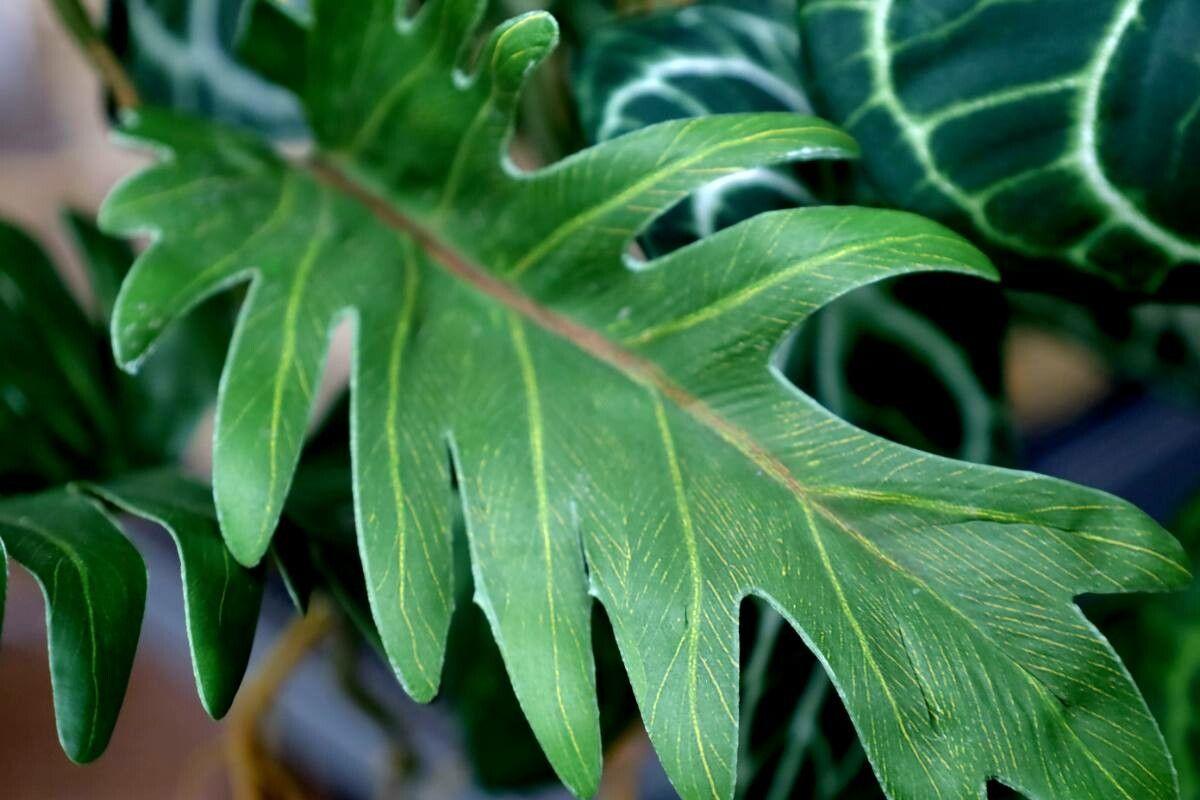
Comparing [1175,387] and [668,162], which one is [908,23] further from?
[1175,387]

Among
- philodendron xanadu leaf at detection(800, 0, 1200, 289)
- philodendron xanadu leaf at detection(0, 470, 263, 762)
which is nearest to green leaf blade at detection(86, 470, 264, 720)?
philodendron xanadu leaf at detection(0, 470, 263, 762)

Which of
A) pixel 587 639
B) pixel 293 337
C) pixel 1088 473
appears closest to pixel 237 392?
pixel 293 337

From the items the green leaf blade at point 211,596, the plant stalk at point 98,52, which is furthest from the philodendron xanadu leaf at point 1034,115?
the plant stalk at point 98,52

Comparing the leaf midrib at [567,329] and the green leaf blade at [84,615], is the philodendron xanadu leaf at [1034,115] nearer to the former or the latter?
the leaf midrib at [567,329]

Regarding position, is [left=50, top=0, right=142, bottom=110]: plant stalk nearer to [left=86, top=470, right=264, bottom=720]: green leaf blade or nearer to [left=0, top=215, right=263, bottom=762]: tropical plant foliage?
[left=0, top=215, right=263, bottom=762]: tropical plant foliage

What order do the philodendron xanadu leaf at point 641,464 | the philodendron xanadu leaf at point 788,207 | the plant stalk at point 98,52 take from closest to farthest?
the philodendron xanadu leaf at point 641,464 → the philodendron xanadu leaf at point 788,207 → the plant stalk at point 98,52

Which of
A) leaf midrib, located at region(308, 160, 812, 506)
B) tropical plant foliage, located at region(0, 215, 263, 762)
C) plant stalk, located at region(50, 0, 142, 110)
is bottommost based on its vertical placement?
tropical plant foliage, located at region(0, 215, 263, 762)

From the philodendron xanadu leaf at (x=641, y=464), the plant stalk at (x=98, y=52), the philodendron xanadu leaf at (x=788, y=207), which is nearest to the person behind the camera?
the philodendron xanadu leaf at (x=641, y=464)
